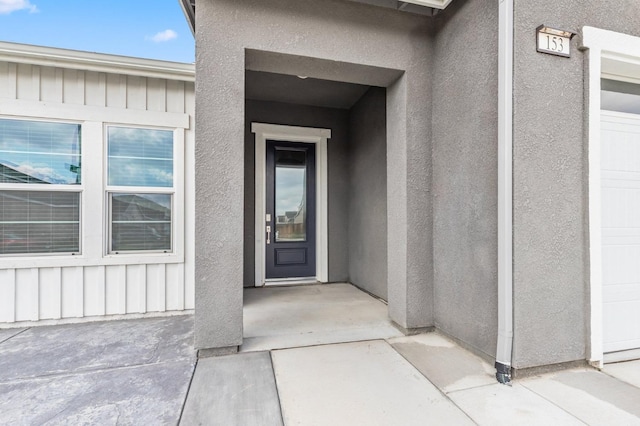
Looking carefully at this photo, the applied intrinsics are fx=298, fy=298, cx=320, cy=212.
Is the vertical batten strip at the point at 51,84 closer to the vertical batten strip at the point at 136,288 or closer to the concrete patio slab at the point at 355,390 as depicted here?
the vertical batten strip at the point at 136,288

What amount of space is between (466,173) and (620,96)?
1610 millimetres

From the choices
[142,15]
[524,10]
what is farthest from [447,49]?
[142,15]

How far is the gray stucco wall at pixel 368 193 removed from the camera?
4207mm

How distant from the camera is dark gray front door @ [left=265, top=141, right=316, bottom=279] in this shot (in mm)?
5117

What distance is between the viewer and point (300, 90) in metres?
4.48

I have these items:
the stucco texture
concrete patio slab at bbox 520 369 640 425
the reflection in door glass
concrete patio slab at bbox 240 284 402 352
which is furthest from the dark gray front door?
Answer: concrete patio slab at bbox 520 369 640 425

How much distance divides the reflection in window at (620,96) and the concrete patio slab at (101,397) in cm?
412

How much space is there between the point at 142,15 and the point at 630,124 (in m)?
9.44

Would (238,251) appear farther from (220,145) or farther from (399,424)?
(399,424)

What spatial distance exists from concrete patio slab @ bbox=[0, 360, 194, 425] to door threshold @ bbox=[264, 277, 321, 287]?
8.87ft

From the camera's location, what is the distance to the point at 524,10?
217 centimetres

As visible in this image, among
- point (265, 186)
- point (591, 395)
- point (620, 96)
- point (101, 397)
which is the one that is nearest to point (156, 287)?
point (101, 397)

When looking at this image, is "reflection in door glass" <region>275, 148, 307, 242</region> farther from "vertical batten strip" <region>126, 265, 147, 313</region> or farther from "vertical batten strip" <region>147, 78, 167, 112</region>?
"vertical batten strip" <region>126, 265, 147, 313</region>

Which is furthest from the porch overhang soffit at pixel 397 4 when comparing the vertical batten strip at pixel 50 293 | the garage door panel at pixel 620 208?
the vertical batten strip at pixel 50 293
